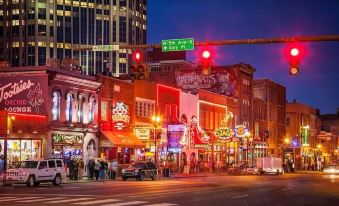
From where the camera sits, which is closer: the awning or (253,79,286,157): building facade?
the awning

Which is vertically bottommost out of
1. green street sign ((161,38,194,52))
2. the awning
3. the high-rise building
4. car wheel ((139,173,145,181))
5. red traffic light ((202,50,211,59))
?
car wheel ((139,173,145,181))

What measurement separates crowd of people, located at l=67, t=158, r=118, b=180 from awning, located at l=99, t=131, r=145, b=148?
356cm

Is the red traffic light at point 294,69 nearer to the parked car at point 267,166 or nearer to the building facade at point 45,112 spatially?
the building facade at point 45,112

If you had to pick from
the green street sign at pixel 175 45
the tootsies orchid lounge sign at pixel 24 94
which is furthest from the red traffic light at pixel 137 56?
the tootsies orchid lounge sign at pixel 24 94

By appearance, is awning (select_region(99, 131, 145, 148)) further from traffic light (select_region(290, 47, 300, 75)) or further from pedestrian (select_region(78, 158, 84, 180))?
traffic light (select_region(290, 47, 300, 75))

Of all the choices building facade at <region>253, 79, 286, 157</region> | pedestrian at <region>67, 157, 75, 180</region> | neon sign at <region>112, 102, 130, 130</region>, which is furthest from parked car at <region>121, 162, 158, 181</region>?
building facade at <region>253, 79, 286, 157</region>

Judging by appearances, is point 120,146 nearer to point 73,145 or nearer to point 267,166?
point 73,145

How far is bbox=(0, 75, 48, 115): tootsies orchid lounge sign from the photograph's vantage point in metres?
49.2

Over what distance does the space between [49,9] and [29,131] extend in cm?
13653

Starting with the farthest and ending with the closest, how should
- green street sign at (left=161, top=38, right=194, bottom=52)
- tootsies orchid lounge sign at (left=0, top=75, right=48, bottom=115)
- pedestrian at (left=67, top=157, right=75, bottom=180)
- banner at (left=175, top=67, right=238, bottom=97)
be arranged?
banner at (left=175, top=67, right=238, bottom=97)
tootsies orchid lounge sign at (left=0, top=75, right=48, bottom=115)
pedestrian at (left=67, top=157, right=75, bottom=180)
green street sign at (left=161, top=38, right=194, bottom=52)

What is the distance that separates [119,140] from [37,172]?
58.2 feet

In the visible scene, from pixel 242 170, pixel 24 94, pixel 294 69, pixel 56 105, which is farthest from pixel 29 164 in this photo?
pixel 242 170

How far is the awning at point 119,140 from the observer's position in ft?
183

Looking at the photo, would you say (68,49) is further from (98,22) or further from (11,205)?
(11,205)
